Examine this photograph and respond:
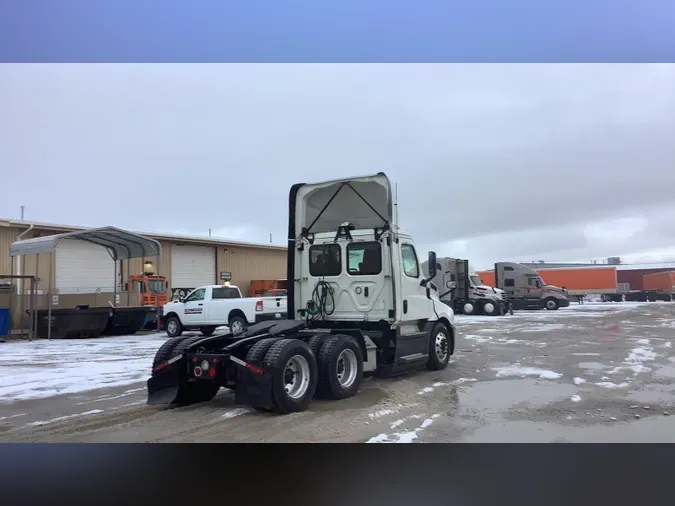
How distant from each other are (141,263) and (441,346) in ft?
64.7

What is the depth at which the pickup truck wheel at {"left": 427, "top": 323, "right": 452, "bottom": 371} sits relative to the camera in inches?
400

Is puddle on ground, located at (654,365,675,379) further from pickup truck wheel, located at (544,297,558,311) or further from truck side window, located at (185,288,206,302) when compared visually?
pickup truck wheel, located at (544,297,558,311)

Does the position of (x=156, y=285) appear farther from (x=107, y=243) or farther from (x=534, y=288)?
(x=534, y=288)

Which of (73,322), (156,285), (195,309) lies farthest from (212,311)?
(156,285)

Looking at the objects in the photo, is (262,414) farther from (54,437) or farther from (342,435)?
(54,437)

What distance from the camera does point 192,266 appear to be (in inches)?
1167

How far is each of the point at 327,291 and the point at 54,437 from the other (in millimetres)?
4594

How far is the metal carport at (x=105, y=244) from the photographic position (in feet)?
63.4

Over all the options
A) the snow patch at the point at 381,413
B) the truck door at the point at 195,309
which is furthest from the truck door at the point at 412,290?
the truck door at the point at 195,309

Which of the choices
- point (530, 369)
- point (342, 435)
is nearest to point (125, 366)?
point (342, 435)

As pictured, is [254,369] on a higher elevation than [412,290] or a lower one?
lower

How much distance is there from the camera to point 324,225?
978 cm

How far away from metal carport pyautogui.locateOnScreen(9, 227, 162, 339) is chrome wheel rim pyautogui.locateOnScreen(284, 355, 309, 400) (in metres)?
13.7

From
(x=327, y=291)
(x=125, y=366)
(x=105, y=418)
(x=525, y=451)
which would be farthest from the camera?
(x=125, y=366)
